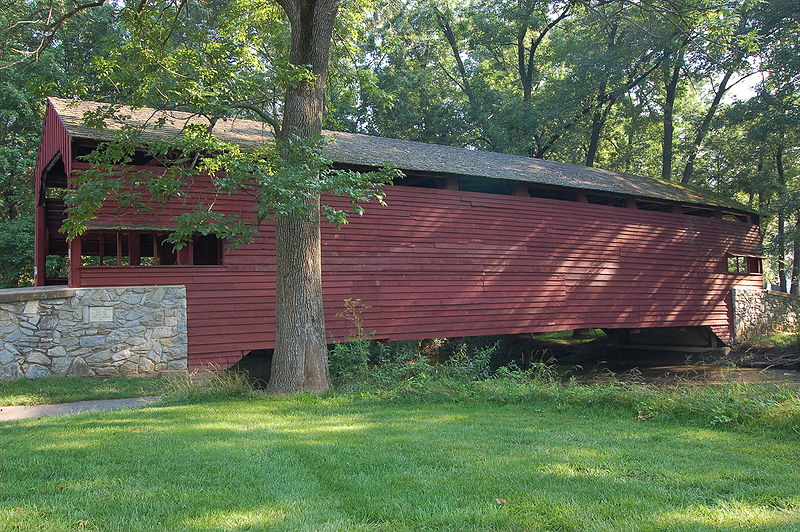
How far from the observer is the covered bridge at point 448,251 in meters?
11.1

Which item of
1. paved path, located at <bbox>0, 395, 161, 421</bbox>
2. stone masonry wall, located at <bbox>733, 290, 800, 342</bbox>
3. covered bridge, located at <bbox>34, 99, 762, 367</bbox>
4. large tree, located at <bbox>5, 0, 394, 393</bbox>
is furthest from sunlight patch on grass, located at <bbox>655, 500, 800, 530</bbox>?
stone masonry wall, located at <bbox>733, 290, 800, 342</bbox>

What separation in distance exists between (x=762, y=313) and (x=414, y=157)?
14.7 m

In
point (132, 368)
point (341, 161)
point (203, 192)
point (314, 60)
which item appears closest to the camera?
point (314, 60)

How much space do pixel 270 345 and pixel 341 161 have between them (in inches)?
157

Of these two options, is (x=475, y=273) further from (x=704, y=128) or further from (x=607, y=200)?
(x=704, y=128)

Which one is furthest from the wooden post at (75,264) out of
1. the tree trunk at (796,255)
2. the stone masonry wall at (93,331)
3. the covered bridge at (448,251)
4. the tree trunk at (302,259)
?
the tree trunk at (796,255)

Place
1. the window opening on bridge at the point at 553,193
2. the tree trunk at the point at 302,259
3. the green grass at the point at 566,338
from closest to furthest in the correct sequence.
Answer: the tree trunk at the point at 302,259
the window opening on bridge at the point at 553,193
the green grass at the point at 566,338

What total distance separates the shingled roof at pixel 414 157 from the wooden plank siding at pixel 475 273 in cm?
62

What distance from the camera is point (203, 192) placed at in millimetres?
11172

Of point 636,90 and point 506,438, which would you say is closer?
point 506,438

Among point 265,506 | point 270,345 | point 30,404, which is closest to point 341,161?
point 270,345

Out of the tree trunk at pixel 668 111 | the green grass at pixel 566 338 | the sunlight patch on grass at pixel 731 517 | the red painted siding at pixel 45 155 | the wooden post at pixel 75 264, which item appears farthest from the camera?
the tree trunk at pixel 668 111

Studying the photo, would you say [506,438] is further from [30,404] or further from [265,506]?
[30,404]

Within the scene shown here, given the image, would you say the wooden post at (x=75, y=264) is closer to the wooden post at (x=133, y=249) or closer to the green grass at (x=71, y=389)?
the green grass at (x=71, y=389)
